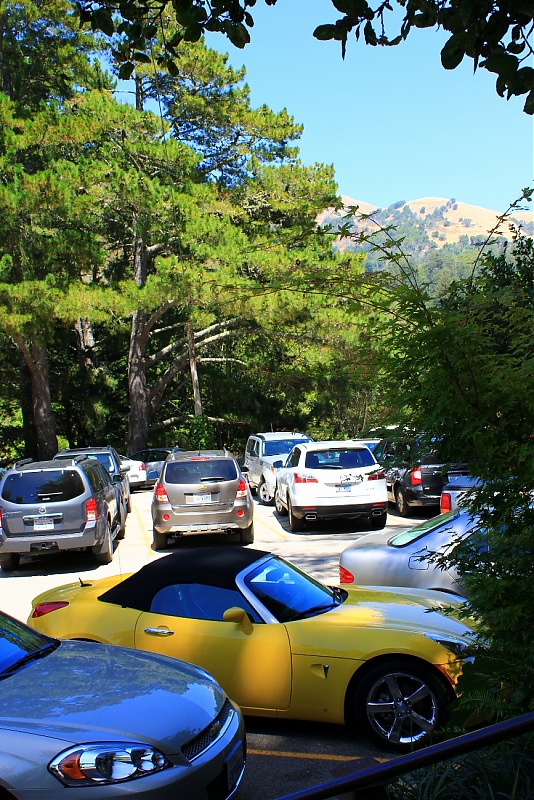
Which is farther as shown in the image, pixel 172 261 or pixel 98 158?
pixel 98 158

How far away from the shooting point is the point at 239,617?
5.77m

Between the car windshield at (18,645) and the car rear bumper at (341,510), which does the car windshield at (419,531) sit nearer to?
the car windshield at (18,645)

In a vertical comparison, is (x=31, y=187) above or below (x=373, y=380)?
above

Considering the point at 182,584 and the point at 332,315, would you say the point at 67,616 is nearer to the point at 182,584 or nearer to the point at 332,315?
the point at 182,584

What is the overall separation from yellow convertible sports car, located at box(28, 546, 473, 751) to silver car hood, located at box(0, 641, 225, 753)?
0.87 metres

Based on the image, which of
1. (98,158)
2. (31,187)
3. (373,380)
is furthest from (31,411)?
(373,380)

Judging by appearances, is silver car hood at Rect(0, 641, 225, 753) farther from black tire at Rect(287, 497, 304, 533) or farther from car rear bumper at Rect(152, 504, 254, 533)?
black tire at Rect(287, 497, 304, 533)

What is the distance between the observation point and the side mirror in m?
5.76

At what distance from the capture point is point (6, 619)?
5.16 m

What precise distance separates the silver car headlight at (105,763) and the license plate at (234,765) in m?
0.51

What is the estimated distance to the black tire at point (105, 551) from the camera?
13422 mm

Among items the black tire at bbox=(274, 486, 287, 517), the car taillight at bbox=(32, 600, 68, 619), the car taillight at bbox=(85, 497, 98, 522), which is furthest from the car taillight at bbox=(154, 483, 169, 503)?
the car taillight at bbox=(32, 600, 68, 619)

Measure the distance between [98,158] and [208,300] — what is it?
339 inches

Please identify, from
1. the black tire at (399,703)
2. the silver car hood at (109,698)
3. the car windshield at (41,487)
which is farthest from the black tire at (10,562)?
the black tire at (399,703)
